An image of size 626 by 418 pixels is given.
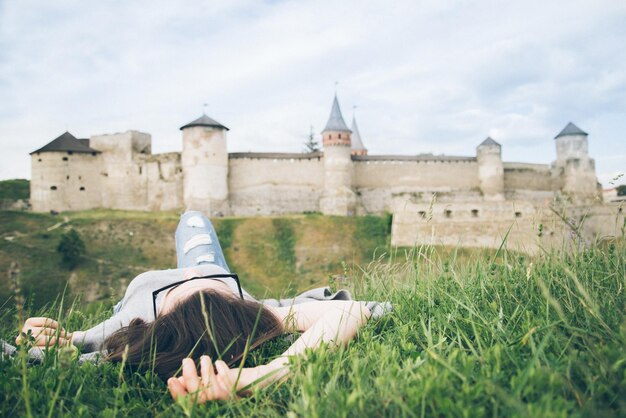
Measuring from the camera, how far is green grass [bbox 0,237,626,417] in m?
1.43

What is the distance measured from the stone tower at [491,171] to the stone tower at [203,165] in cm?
2016

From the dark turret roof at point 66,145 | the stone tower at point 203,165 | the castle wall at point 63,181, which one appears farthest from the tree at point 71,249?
the dark turret roof at point 66,145

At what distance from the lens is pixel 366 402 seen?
1536mm

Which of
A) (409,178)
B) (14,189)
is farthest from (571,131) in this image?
(14,189)

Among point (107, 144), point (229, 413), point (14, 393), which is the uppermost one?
point (107, 144)

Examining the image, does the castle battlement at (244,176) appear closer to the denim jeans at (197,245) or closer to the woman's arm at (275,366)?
the denim jeans at (197,245)

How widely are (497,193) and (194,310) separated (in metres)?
38.1

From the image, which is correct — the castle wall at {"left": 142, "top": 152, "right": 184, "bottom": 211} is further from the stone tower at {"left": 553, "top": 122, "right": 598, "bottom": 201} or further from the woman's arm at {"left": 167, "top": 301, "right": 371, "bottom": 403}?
the woman's arm at {"left": 167, "top": 301, "right": 371, "bottom": 403}

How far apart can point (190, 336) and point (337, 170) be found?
32.7 metres

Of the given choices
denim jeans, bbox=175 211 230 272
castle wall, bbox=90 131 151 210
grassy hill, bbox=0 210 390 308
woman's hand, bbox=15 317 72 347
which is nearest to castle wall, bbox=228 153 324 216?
grassy hill, bbox=0 210 390 308

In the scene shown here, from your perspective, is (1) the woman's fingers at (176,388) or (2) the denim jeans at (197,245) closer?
(1) the woman's fingers at (176,388)

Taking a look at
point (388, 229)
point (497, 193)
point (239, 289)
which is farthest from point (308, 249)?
point (239, 289)

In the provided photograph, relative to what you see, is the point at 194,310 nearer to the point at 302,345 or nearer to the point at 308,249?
the point at 302,345

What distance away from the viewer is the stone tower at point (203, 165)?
1319 inches
